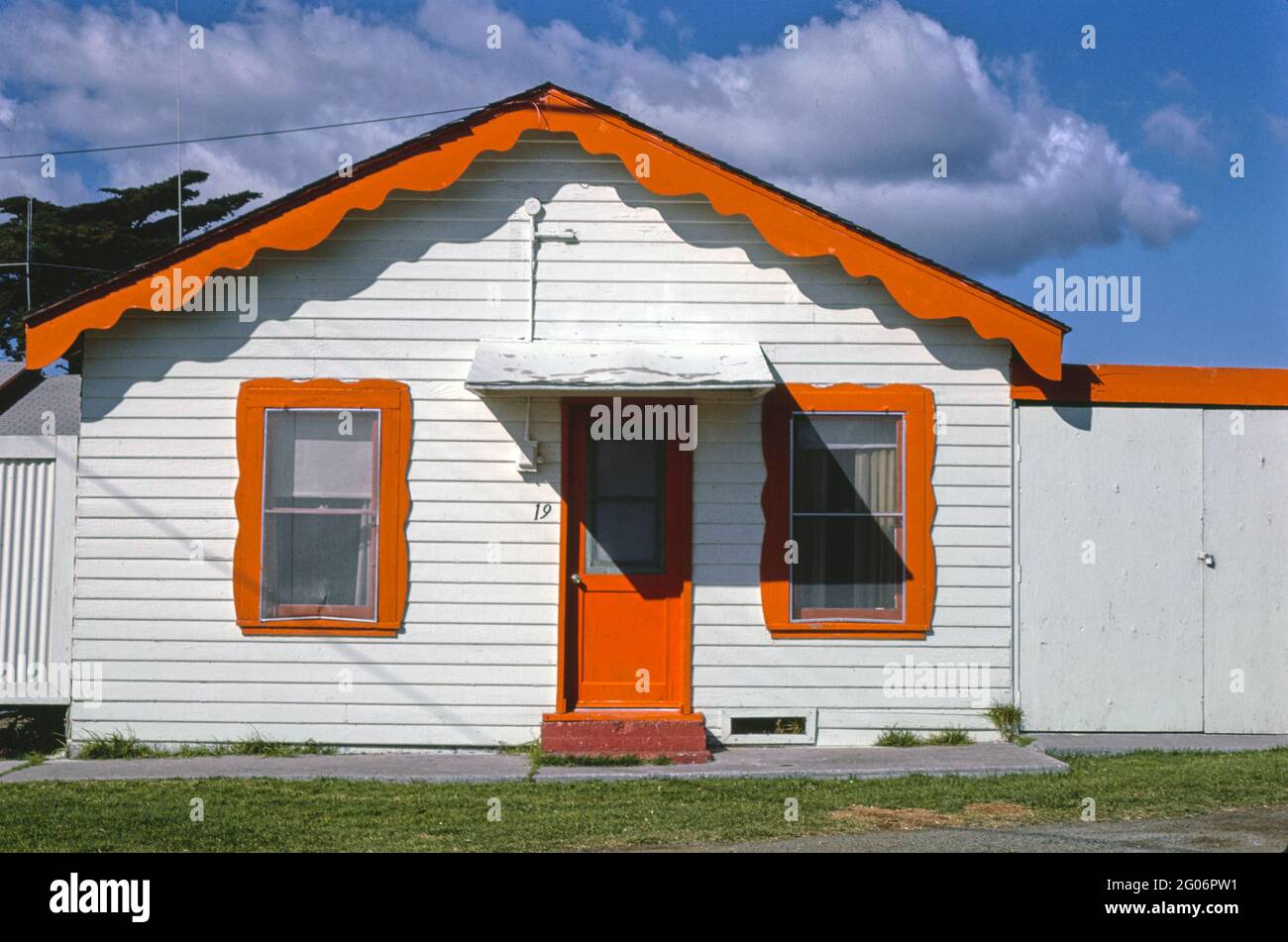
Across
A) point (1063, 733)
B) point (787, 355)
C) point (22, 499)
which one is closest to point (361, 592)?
point (22, 499)

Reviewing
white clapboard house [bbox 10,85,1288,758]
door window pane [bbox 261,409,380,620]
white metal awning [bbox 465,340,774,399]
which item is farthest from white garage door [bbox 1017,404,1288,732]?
door window pane [bbox 261,409,380,620]

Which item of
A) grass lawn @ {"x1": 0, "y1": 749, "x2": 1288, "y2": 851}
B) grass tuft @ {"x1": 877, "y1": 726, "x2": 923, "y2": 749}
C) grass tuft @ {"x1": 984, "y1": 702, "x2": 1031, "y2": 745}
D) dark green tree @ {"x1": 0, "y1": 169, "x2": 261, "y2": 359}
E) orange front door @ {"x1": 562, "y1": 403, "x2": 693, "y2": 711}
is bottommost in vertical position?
grass lawn @ {"x1": 0, "y1": 749, "x2": 1288, "y2": 851}

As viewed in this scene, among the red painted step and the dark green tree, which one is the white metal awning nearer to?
the red painted step

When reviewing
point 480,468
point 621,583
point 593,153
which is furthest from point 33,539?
point 593,153

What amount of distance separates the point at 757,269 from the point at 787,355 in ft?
2.26

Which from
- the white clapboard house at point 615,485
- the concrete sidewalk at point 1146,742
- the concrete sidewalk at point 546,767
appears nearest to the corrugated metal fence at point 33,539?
the white clapboard house at point 615,485

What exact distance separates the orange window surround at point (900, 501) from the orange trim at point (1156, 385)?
863 millimetres

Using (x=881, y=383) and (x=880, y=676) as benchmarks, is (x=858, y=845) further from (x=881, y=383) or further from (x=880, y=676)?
(x=881, y=383)

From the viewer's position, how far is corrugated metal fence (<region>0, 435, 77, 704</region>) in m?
10.6

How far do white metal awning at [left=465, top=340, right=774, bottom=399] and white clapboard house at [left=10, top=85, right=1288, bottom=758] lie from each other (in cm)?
7

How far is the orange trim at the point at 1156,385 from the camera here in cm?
1064

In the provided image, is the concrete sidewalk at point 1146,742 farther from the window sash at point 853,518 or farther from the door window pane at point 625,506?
the door window pane at point 625,506

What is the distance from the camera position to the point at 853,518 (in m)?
10.6

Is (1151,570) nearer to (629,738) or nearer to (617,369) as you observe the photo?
(629,738)
